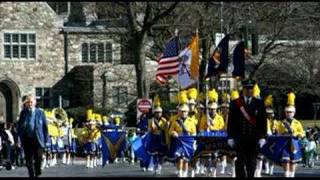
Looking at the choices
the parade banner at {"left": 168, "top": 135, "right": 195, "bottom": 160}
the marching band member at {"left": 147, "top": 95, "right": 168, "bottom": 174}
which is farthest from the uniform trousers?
the marching band member at {"left": 147, "top": 95, "right": 168, "bottom": 174}

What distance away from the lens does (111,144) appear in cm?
3088

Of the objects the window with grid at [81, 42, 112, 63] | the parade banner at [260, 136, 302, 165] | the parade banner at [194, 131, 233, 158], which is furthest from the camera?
the window with grid at [81, 42, 112, 63]

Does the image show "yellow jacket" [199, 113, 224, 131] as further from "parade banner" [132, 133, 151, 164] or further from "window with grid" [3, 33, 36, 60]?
"window with grid" [3, 33, 36, 60]

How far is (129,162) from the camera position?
35438 mm

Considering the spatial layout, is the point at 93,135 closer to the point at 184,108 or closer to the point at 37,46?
the point at 184,108

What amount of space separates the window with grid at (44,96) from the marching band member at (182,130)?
135 feet

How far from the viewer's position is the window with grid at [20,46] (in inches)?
2457

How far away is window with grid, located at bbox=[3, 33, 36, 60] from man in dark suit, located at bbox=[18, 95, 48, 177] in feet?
147

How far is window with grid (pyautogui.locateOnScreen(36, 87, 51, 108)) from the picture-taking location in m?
62.8

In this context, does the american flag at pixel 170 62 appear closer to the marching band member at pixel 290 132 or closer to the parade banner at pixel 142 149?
the parade banner at pixel 142 149

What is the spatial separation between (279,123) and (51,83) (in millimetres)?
42889

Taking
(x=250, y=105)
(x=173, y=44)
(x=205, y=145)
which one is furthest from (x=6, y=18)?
(x=250, y=105)

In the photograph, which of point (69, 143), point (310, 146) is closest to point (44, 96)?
point (69, 143)

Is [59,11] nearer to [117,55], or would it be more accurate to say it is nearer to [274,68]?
[117,55]
